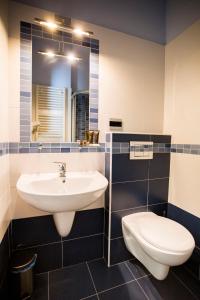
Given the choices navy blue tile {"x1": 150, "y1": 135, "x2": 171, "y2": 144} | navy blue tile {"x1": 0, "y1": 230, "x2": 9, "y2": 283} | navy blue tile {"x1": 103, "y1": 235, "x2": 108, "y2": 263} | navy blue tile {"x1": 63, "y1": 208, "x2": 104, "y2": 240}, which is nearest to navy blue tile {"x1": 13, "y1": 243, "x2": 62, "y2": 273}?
navy blue tile {"x1": 63, "y1": 208, "x2": 104, "y2": 240}

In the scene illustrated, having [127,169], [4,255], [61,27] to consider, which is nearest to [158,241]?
[127,169]

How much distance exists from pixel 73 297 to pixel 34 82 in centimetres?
162

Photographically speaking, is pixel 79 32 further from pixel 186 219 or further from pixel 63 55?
pixel 186 219

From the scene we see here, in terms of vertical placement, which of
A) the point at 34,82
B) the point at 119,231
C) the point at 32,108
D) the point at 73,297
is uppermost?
the point at 34,82

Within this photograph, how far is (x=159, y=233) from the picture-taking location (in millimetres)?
1161

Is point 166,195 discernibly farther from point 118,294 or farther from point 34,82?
point 34,82

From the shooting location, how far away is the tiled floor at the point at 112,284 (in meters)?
1.18

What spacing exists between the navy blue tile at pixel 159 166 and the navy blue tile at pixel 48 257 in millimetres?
1057

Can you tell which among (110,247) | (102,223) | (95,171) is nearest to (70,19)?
(95,171)

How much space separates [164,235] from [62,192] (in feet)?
2.56

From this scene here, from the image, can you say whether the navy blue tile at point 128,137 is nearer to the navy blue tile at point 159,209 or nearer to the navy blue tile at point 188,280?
the navy blue tile at point 159,209

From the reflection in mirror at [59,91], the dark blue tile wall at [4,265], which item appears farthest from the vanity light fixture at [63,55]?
the dark blue tile wall at [4,265]

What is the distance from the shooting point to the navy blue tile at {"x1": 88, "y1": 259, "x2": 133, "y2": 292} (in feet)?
4.20

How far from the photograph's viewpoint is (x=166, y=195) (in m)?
1.67
